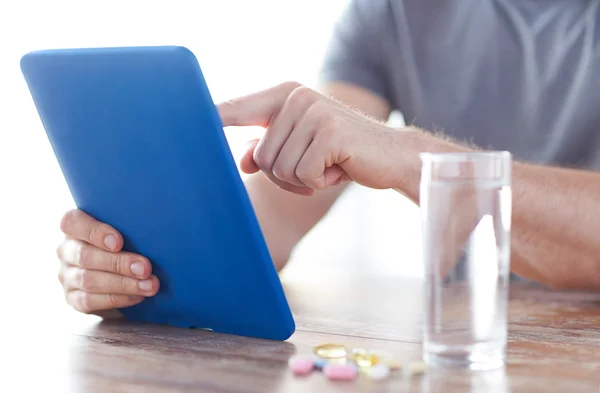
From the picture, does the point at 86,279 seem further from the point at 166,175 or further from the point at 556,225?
the point at 556,225

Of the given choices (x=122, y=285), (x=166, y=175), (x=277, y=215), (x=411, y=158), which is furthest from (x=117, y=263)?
(x=277, y=215)

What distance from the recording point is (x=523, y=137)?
1.73 meters

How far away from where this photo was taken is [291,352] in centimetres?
83

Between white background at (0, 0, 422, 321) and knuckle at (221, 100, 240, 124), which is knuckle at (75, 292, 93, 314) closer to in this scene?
knuckle at (221, 100, 240, 124)

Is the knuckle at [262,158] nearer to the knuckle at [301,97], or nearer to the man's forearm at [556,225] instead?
the knuckle at [301,97]

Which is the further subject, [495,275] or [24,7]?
[24,7]

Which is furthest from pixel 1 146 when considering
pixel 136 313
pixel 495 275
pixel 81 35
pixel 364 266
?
pixel 495 275

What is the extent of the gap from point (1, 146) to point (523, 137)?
5.98 feet

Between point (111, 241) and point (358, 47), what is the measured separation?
3.38ft

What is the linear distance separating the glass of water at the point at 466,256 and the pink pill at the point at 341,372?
0.30 ft

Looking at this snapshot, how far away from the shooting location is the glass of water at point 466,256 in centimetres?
72

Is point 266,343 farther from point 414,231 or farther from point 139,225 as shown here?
point 414,231

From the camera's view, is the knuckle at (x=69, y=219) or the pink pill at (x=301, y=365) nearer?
the pink pill at (x=301, y=365)

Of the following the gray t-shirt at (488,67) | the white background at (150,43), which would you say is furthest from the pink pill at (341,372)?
the white background at (150,43)
